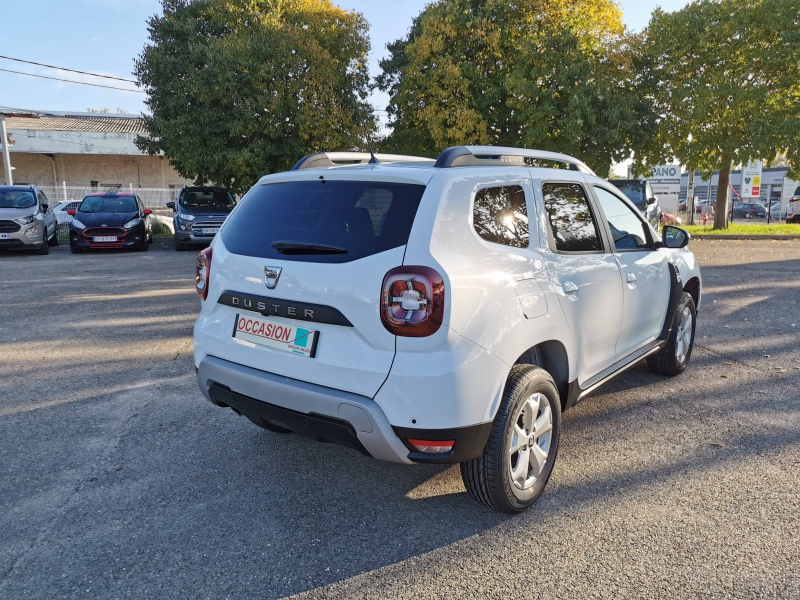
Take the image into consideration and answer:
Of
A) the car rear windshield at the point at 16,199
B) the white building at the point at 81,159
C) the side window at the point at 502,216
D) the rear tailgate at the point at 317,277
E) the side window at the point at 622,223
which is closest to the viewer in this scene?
the rear tailgate at the point at 317,277

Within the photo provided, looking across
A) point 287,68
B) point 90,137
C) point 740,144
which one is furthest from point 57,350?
point 90,137

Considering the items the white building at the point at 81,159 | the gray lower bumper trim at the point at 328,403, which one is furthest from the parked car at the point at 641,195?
Answer: the white building at the point at 81,159

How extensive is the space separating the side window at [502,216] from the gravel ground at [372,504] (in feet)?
4.59

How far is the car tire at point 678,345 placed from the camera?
5160mm

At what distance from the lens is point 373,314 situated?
270 centimetres

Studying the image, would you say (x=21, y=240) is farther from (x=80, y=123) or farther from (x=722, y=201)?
(x=80, y=123)

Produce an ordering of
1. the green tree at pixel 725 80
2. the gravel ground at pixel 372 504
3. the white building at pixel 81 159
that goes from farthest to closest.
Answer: the white building at pixel 81 159 → the green tree at pixel 725 80 → the gravel ground at pixel 372 504

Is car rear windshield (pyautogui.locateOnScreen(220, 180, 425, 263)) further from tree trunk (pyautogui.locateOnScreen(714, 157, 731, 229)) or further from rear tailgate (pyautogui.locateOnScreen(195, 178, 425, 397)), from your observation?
tree trunk (pyautogui.locateOnScreen(714, 157, 731, 229))

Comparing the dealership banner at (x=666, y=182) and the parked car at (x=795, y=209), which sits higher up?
the dealership banner at (x=666, y=182)

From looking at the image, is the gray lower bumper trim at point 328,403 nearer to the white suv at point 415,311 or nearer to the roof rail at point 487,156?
the white suv at point 415,311

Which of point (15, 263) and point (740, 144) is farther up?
point (740, 144)

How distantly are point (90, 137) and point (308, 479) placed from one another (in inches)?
1435

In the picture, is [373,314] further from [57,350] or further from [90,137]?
[90,137]

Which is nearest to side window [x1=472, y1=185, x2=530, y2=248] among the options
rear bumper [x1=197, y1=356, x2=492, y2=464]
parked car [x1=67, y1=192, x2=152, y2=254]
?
rear bumper [x1=197, y1=356, x2=492, y2=464]
